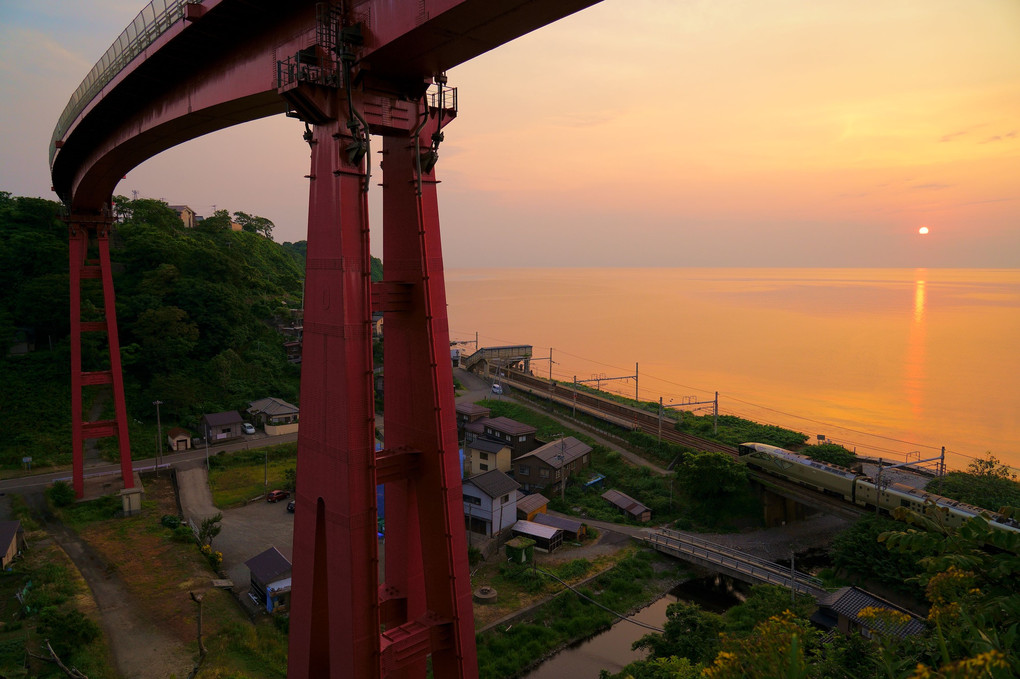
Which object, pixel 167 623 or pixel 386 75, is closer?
pixel 386 75

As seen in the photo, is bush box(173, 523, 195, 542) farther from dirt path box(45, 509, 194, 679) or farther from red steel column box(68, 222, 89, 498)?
red steel column box(68, 222, 89, 498)

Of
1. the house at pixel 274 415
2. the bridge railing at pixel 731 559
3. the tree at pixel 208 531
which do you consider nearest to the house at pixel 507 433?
the bridge railing at pixel 731 559

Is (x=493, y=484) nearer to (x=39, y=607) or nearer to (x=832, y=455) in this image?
(x=39, y=607)

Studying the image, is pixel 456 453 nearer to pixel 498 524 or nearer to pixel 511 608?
pixel 511 608

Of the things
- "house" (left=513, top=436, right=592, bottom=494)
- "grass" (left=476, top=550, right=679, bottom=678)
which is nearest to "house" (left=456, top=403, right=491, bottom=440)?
"house" (left=513, top=436, right=592, bottom=494)

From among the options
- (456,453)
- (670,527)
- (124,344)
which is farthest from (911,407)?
(124,344)

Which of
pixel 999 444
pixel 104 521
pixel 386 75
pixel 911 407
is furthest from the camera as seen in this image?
pixel 911 407
